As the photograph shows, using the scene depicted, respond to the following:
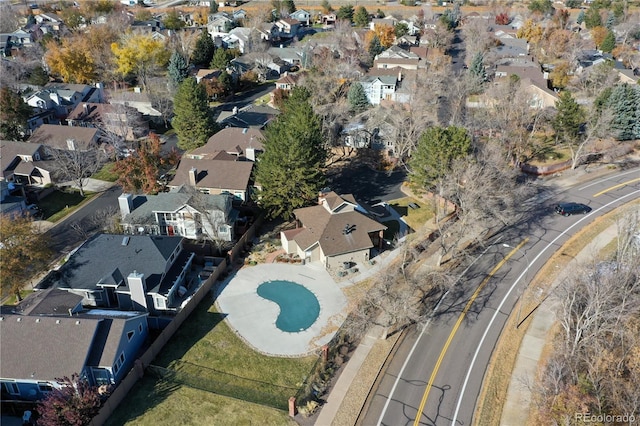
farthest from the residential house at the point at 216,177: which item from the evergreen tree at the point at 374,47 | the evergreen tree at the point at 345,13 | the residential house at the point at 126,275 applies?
the evergreen tree at the point at 345,13

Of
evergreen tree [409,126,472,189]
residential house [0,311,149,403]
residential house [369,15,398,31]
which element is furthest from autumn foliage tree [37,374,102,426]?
residential house [369,15,398,31]

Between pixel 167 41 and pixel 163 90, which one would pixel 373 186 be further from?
pixel 167 41

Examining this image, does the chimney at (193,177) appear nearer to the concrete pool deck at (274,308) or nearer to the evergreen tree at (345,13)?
the concrete pool deck at (274,308)

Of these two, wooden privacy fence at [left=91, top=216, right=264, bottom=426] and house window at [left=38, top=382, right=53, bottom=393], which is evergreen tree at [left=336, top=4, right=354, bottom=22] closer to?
wooden privacy fence at [left=91, top=216, right=264, bottom=426]

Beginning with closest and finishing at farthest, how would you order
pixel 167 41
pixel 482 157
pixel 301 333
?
pixel 301 333, pixel 482 157, pixel 167 41

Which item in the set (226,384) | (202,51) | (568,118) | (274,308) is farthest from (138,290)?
(202,51)

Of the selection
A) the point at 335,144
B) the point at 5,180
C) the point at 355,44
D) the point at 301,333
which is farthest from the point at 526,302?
the point at 355,44
